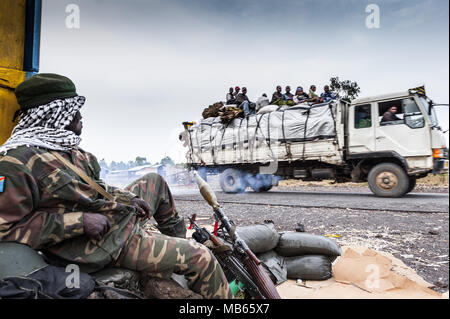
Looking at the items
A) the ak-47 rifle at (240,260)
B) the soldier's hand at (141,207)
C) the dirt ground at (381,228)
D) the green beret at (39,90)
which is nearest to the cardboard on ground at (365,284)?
the dirt ground at (381,228)

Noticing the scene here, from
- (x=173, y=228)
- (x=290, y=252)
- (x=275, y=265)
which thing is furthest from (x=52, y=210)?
(x=290, y=252)

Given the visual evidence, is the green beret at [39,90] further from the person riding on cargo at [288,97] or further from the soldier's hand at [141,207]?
the person riding on cargo at [288,97]

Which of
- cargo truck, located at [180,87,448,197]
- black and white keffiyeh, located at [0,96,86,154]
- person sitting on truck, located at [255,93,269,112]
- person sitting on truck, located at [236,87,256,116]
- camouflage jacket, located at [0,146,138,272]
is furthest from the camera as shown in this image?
person sitting on truck, located at [255,93,269,112]

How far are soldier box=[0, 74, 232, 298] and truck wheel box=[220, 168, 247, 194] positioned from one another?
681 cm

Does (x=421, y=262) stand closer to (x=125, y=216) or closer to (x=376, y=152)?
(x=125, y=216)

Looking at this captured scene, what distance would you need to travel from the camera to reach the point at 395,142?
6.63 meters

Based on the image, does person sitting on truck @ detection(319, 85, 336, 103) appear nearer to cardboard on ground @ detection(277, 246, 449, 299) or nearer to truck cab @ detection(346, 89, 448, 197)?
truck cab @ detection(346, 89, 448, 197)

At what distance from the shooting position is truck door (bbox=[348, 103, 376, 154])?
7008mm

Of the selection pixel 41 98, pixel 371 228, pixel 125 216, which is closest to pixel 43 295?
pixel 125 216

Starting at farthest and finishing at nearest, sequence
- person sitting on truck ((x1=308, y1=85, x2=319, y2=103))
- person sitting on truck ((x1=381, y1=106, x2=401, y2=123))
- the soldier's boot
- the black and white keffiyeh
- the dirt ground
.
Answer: person sitting on truck ((x1=308, y1=85, x2=319, y2=103)) → person sitting on truck ((x1=381, y1=106, x2=401, y2=123)) → the dirt ground → the soldier's boot → the black and white keffiyeh

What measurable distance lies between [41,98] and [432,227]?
163 inches

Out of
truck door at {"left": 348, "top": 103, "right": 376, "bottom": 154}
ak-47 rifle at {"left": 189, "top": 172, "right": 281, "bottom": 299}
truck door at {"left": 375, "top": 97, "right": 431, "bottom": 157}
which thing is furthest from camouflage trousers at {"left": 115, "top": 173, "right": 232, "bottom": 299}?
truck door at {"left": 348, "top": 103, "right": 376, "bottom": 154}

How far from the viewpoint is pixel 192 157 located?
340 inches

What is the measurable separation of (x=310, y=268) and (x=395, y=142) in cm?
559
